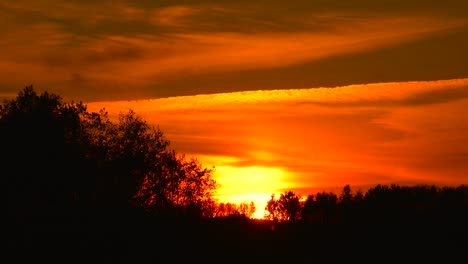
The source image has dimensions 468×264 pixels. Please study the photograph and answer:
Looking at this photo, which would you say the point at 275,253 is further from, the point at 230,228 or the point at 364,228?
the point at 364,228

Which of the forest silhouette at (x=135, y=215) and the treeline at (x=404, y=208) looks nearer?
the forest silhouette at (x=135, y=215)

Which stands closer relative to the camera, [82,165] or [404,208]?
[82,165]

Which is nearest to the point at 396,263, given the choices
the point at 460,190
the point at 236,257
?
the point at 236,257

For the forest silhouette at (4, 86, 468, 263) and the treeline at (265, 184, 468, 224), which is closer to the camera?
the forest silhouette at (4, 86, 468, 263)

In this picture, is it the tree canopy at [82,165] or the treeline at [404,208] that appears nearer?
the tree canopy at [82,165]

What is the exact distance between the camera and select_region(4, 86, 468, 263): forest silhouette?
63.3 meters

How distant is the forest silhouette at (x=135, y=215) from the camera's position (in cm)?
6334

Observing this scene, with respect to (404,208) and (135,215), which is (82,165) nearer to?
(135,215)

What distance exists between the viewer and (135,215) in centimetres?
6912

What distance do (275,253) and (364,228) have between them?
2319cm

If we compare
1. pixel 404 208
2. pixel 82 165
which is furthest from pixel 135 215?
pixel 404 208

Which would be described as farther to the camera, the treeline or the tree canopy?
the treeline

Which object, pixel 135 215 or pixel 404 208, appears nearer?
pixel 135 215

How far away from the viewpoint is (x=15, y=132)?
278 feet
